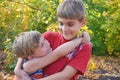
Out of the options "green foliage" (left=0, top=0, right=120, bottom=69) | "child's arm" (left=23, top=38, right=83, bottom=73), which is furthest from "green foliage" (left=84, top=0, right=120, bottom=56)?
"child's arm" (left=23, top=38, right=83, bottom=73)

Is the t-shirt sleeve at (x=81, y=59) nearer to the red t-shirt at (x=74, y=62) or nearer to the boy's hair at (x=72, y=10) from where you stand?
the red t-shirt at (x=74, y=62)

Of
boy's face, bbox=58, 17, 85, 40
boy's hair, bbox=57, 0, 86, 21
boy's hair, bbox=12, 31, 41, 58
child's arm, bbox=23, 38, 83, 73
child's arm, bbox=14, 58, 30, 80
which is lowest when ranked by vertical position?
child's arm, bbox=14, 58, 30, 80

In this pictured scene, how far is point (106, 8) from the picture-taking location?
8.67 metres

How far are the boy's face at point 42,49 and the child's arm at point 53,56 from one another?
0.10 ft

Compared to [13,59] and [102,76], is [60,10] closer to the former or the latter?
[13,59]

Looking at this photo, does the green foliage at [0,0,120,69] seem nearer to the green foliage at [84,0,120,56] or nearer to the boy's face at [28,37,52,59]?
the green foliage at [84,0,120,56]

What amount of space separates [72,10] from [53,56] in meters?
0.35

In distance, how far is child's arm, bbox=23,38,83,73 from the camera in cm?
234

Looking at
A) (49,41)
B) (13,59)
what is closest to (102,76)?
(13,59)

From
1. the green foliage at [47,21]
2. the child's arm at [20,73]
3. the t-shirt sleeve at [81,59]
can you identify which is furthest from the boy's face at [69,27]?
the green foliage at [47,21]

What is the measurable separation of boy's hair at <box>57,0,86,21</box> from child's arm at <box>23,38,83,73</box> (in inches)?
6.8

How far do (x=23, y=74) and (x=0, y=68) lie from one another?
→ 14.4ft

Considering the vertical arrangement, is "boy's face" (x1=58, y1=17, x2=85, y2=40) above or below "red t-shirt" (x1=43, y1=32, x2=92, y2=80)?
above

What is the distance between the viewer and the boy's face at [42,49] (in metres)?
2.35
